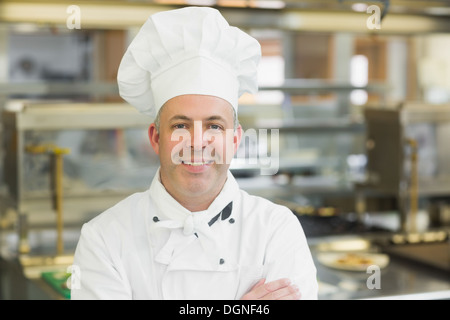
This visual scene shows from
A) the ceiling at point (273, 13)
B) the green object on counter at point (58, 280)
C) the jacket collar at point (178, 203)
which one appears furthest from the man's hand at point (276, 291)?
the ceiling at point (273, 13)

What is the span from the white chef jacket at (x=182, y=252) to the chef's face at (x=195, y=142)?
4 centimetres

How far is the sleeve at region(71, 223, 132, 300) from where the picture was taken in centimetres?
122

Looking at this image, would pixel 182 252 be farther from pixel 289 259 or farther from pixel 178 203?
pixel 289 259

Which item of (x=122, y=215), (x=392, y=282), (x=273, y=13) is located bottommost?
(x=392, y=282)

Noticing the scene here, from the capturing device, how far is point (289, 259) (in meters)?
1.27

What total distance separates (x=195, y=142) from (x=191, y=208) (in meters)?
0.13

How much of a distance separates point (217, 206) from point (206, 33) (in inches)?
12.1

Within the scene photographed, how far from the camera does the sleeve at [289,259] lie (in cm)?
126

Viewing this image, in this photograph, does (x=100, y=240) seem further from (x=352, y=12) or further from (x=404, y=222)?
(x=404, y=222)

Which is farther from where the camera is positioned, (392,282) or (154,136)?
(392,282)

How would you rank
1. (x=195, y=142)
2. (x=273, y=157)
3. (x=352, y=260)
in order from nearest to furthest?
(x=195, y=142) → (x=273, y=157) → (x=352, y=260)

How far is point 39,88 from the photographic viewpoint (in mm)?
3443

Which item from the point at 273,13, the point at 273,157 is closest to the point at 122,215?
the point at 273,157
